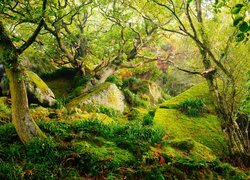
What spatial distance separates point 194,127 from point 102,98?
5.12m

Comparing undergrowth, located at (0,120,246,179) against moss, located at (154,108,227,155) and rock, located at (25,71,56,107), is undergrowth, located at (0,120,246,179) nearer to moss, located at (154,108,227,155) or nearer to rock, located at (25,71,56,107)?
moss, located at (154,108,227,155)

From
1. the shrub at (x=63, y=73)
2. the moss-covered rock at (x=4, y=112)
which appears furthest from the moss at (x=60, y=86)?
the moss-covered rock at (x=4, y=112)

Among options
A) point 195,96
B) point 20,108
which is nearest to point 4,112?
point 20,108

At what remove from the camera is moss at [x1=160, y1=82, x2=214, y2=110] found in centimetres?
1454

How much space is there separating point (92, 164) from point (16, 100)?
2562 mm

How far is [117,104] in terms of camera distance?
16.0 m

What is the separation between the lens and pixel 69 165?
7164 mm

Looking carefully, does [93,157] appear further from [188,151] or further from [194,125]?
[194,125]

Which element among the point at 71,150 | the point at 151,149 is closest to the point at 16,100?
the point at 71,150

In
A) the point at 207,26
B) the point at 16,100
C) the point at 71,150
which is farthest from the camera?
the point at 207,26

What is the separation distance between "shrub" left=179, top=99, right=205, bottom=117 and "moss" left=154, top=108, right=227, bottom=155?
11.0 inches

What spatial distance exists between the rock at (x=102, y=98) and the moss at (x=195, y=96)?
2.71 m

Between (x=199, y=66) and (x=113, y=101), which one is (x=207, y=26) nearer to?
(x=199, y=66)

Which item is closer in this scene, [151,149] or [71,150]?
[71,150]
